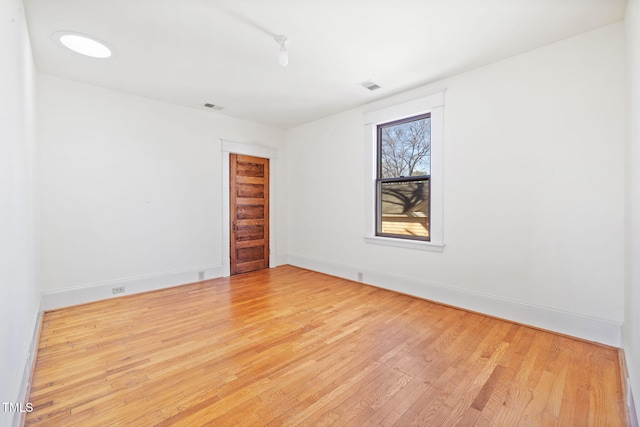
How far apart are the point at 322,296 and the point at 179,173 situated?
2884mm

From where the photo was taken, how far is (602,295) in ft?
7.97

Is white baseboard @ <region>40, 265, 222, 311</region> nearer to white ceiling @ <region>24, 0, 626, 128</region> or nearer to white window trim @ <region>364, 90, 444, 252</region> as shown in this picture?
white ceiling @ <region>24, 0, 626, 128</region>

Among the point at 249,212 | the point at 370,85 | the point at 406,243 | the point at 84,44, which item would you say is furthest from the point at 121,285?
the point at 370,85

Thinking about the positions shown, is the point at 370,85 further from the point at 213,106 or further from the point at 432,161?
the point at 213,106

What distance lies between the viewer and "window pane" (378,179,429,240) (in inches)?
147

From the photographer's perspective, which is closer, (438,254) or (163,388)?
(163,388)

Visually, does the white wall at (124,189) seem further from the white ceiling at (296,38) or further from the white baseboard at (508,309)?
the white baseboard at (508,309)

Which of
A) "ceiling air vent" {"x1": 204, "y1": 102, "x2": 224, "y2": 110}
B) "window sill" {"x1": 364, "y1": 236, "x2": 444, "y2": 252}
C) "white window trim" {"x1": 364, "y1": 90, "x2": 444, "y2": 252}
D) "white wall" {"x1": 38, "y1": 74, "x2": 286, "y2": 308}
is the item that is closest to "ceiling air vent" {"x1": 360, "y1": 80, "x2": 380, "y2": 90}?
"white window trim" {"x1": 364, "y1": 90, "x2": 444, "y2": 252}

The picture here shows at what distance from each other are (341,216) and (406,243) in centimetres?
128

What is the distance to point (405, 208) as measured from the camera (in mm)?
3945

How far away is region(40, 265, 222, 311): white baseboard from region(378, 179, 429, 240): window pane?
2933mm

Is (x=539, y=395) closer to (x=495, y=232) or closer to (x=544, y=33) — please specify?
(x=495, y=232)

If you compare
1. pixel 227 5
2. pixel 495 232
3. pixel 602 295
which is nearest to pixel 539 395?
pixel 602 295

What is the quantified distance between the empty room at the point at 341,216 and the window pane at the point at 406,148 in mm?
30
